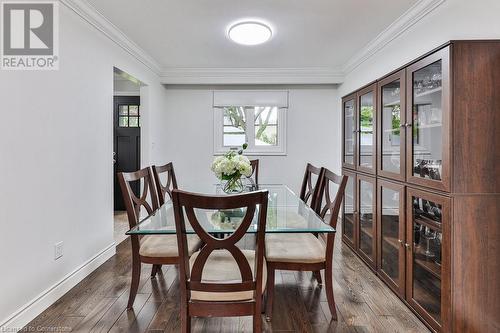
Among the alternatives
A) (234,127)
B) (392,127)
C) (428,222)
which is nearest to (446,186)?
(428,222)

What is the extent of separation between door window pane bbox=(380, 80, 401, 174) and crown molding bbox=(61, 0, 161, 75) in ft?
8.65

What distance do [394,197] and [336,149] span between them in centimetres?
263

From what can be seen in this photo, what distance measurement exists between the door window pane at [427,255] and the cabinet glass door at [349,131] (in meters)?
1.19

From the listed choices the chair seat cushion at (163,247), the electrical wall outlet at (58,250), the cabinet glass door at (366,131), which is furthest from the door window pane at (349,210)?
the electrical wall outlet at (58,250)

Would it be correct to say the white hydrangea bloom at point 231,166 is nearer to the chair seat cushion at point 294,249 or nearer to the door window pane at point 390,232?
the chair seat cushion at point 294,249

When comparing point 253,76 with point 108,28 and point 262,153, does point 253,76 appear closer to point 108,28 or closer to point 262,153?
point 262,153

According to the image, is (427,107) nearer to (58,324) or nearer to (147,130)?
(58,324)

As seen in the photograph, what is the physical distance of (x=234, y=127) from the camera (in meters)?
4.87

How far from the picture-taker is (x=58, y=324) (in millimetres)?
1892

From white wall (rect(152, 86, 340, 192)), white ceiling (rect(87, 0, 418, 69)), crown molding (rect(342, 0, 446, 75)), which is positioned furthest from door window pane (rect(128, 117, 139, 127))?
crown molding (rect(342, 0, 446, 75))

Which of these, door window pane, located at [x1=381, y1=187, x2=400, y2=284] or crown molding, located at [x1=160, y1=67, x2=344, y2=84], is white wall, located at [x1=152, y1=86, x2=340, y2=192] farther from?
door window pane, located at [x1=381, y1=187, x2=400, y2=284]

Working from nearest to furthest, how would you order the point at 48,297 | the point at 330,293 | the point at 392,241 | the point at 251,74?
the point at 330,293 → the point at 48,297 → the point at 392,241 → the point at 251,74

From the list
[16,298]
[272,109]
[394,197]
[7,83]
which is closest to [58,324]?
[16,298]

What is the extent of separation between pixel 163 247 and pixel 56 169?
3.38ft
